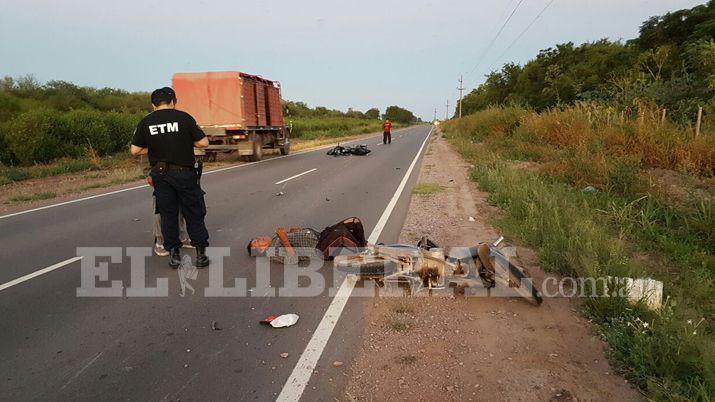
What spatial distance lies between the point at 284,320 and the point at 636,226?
5163 mm

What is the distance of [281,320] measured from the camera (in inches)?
148

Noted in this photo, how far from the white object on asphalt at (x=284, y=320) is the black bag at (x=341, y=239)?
1.38m

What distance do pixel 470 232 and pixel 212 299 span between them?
12.0ft

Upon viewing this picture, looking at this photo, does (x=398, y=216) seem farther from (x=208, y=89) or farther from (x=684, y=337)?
(x=208, y=89)

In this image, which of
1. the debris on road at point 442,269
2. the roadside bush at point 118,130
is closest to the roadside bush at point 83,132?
the roadside bush at point 118,130

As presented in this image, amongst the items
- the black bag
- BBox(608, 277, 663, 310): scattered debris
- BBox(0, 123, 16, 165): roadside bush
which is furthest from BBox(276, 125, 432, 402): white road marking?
BBox(0, 123, 16, 165): roadside bush

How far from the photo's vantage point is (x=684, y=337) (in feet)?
9.45

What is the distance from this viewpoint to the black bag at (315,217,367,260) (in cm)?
512

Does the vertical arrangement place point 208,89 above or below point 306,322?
above

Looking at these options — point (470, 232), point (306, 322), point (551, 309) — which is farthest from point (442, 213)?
point (306, 322)

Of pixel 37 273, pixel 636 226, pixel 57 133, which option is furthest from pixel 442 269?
pixel 57 133

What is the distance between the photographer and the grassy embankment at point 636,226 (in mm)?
2865

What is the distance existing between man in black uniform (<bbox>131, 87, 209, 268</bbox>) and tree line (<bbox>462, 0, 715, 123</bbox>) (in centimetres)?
1096

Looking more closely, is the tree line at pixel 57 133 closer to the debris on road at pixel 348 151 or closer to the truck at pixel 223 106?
the truck at pixel 223 106
